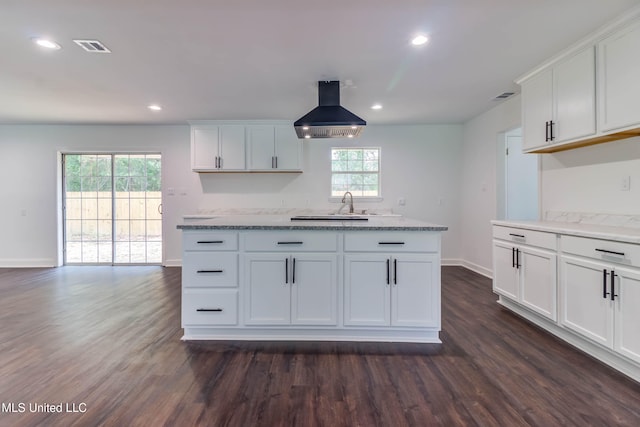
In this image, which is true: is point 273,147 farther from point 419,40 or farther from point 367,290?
point 367,290

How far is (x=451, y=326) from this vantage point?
273cm

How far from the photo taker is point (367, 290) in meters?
2.39

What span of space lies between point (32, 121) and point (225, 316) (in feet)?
17.5

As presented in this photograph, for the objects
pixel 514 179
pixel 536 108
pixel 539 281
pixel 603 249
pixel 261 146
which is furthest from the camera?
pixel 261 146

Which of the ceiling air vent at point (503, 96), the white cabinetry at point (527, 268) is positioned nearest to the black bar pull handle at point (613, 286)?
the white cabinetry at point (527, 268)

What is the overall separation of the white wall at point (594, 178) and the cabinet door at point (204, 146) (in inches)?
179

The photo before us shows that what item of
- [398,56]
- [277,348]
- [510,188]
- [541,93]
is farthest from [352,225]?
[510,188]

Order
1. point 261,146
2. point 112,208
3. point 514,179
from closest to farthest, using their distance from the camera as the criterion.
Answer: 1. point 514,179
2. point 261,146
3. point 112,208

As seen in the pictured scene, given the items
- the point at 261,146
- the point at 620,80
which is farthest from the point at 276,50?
the point at 620,80

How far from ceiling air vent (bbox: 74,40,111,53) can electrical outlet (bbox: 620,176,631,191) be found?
4465 millimetres

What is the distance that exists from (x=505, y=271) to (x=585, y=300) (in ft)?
2.93

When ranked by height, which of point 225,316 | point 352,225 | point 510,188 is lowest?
point 225,316

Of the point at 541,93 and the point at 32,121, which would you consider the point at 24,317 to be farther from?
the point at 541,93

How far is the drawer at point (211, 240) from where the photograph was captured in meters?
2.44
